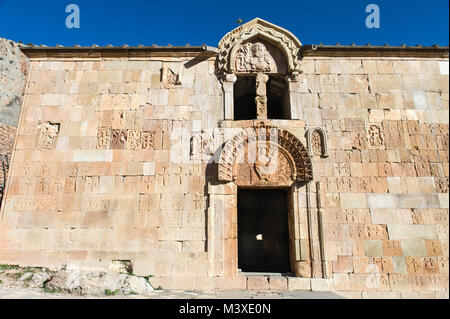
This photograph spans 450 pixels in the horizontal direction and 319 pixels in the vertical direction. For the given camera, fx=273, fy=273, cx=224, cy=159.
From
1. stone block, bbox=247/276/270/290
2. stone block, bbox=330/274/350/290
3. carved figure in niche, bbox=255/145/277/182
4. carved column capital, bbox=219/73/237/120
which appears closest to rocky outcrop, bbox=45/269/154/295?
stone block, bbox=247/276/270/290

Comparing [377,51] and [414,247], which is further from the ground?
[377,51]

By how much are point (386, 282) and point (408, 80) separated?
527cm

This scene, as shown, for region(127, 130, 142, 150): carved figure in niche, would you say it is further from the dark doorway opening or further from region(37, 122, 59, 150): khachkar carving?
the dark doorway opening

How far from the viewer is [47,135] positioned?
7168mm

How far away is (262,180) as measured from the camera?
21.7 feet

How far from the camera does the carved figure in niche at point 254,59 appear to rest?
24.4 feet

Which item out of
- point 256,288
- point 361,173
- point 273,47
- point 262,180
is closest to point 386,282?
point 361,173

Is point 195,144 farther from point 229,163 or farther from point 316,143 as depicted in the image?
point 316,143

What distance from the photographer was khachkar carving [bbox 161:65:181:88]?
7.43m

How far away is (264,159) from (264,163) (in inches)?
4.1

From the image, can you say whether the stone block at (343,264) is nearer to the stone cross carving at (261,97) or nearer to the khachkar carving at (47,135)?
the stone cross carving at (261,97)

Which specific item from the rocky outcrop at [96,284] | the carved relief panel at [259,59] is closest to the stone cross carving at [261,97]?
the carved relief panel at [259,59]

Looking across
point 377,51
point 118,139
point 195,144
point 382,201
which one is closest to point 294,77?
point 377,51

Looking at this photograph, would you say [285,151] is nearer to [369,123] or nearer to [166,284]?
[369,123]
